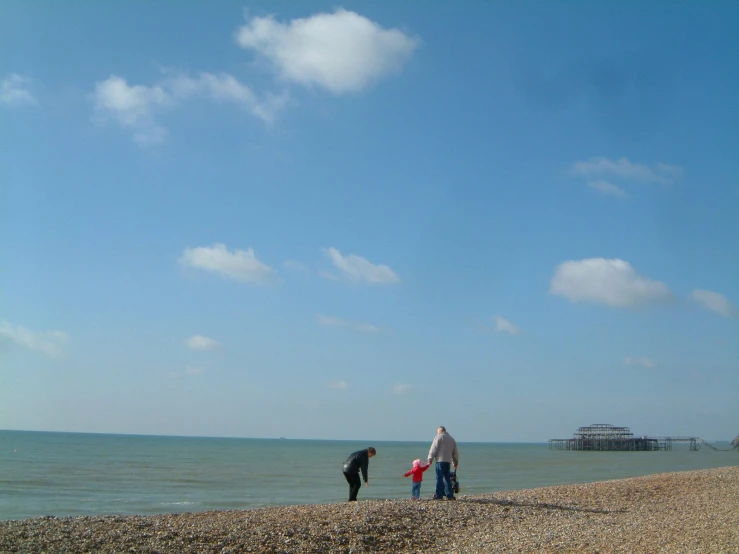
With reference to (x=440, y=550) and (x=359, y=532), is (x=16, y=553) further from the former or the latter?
(x=440, y=550)

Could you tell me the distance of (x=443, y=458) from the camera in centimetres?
1373

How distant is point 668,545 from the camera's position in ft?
32.0

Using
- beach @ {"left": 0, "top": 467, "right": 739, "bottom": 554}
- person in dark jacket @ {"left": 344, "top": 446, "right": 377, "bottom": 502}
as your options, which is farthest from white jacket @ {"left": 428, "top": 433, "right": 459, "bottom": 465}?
person in dark jacket @ {"left": 344, "top": 446, "right": 377, "bottom": 502}

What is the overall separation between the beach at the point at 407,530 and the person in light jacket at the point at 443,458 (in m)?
0.41

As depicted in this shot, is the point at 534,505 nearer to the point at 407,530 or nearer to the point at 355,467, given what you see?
the point at 355,467

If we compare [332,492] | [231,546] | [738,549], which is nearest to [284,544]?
[231,546]

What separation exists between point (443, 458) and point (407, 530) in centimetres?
331

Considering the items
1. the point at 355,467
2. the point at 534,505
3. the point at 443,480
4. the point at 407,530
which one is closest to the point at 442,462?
the point at 443,480

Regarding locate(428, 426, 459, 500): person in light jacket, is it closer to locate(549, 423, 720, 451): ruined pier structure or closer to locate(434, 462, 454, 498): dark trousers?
locate(434, 462, 454, 498): dark trousers

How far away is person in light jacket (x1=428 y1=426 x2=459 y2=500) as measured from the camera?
13.7m

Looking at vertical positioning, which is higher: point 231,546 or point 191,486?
point 231,546

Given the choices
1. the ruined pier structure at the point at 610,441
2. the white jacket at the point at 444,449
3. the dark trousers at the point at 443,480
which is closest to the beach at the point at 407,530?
the dark trousers at the point at 443,480

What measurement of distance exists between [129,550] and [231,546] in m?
1.32

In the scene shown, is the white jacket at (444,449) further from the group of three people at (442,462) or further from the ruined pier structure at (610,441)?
the ruined pier structure at (610,441)
